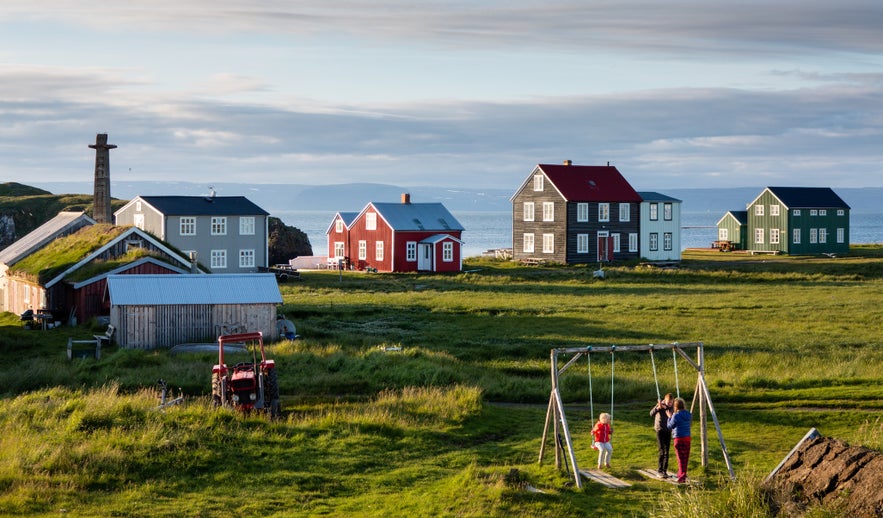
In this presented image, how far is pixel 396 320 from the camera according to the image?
43250 millimetres

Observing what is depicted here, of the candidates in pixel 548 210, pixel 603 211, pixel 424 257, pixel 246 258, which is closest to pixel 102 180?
pixel 246 258

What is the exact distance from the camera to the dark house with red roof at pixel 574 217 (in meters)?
75.1

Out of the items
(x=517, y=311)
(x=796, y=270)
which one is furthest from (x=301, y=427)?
(x=796, y=270)

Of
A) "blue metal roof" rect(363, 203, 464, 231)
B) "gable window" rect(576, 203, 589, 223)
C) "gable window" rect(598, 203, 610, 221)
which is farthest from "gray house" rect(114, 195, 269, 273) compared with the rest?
"gable window" rect(598, 203, 610, 221)

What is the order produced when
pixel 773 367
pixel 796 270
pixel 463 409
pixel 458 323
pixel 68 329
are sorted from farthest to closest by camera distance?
pixel 796 270 < pixel 458 323 < pixel 68 329 < pixel 773 367 < pixel 463 409

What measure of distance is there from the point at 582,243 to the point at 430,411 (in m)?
53.6

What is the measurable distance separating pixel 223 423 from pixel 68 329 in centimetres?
2097

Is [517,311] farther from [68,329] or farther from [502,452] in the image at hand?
[502,452]

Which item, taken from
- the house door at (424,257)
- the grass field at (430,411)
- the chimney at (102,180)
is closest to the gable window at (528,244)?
the house door at (424,257)

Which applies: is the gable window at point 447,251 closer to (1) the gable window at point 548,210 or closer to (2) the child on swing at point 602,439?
(1) the gable window at point 548,210

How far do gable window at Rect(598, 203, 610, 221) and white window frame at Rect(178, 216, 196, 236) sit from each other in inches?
1185

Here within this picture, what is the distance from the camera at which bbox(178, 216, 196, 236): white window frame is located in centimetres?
6340

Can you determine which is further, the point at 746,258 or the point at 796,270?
the point at 746,258

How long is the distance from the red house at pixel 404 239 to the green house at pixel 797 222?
3222 centimetres
